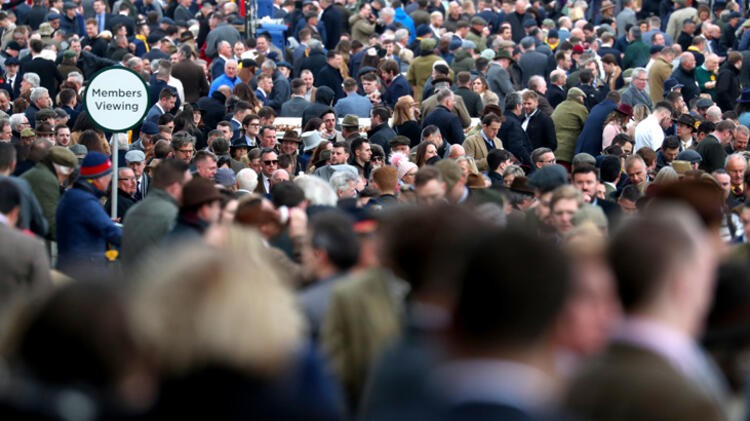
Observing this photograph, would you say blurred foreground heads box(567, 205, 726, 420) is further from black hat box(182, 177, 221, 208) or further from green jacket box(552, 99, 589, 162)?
green jacket box(552, 99, 589, 162)

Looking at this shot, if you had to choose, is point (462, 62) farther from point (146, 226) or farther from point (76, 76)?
point (146, 226)

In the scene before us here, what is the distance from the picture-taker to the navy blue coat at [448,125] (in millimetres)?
16000

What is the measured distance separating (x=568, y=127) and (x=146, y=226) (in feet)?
32.4

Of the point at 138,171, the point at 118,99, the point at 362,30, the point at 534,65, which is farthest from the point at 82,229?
the point at 362,30

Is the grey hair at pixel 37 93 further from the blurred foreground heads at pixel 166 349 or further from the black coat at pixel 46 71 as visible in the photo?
the blurred foreground heads at pixel 166 349

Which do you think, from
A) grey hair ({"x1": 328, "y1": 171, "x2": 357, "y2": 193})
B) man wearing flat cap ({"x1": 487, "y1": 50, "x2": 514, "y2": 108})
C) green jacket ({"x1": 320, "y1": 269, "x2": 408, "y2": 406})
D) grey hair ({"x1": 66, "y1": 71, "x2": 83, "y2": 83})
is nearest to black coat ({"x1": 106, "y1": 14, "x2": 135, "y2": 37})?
grey hair ({"x1": 66, "y1": 71, "x2": 83, "y2": 83})

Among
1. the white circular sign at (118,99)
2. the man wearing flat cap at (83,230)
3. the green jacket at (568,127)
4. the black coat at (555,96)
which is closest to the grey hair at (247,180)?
the white circular sign at (118,99)

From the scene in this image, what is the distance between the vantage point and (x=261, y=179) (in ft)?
43.7

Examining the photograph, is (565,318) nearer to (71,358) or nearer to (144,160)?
(71,358)

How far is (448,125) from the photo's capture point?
1602 cm

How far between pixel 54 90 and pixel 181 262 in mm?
17269

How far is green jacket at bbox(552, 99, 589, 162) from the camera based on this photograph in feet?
57.6

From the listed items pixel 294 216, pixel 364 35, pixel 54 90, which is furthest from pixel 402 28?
pixel 294 216

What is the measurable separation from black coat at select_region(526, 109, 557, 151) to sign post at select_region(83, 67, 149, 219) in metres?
6.23
